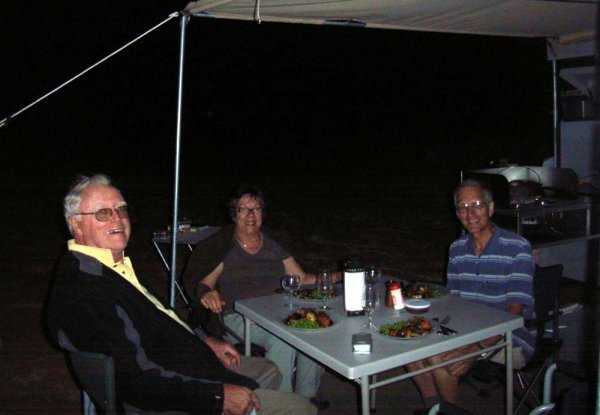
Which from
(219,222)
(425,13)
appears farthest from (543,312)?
(219,222)

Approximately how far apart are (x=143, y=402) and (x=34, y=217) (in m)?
9.85

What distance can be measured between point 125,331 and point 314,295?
3.73 ft

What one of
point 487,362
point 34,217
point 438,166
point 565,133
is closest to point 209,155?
point 438,166

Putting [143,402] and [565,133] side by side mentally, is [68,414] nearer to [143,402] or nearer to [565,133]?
[143,402]

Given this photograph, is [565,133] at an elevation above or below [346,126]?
below

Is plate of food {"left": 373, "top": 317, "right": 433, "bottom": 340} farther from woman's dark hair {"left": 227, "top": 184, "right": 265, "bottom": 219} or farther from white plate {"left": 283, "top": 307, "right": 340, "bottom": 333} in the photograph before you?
woman's dark hair {"left": 227, "top": 184, "right": 265, "bottom": 219}

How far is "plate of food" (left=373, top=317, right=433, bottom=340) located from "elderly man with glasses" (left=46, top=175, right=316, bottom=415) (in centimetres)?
49

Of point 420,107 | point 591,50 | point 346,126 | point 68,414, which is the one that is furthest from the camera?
point 420,107

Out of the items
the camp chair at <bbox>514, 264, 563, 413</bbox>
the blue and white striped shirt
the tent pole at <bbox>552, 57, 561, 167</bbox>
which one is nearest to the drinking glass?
the blue and white striped shirt

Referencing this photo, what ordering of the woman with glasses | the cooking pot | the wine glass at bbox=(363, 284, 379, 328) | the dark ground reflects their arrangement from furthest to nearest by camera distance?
the cooking pot < the dark ground < the woman with glasses < the wine glass at bbox=(363, 284, 379, 328)

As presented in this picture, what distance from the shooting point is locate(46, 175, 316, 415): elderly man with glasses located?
6.94 feet

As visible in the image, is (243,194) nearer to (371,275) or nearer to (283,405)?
(371,275)

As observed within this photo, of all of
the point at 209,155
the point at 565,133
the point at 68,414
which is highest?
the point at 209,155

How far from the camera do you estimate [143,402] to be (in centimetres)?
213
